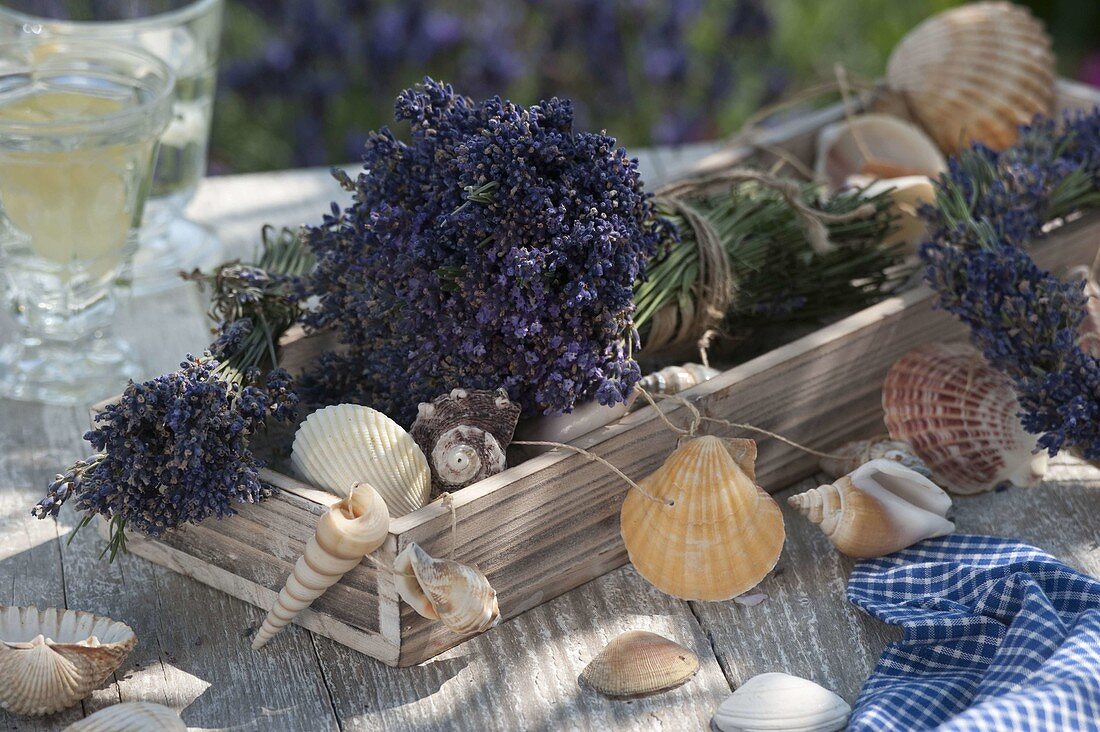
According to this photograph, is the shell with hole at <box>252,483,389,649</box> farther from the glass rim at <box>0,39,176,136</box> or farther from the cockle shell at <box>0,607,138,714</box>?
the glass rim at <box>0,39,176,136</box>

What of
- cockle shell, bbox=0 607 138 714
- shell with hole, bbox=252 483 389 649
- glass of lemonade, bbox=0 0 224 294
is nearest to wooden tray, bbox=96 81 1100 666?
shell with hole, bbox=252 483 389 649

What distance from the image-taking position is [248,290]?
1.21m

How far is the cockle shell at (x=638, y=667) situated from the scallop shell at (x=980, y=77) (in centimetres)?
100

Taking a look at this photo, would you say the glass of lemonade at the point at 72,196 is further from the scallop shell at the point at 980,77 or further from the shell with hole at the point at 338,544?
the scallop shell at the point at 980,77

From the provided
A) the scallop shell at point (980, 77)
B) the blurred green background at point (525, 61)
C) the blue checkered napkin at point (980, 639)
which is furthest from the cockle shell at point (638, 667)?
the blurred green background at point (525, 61)

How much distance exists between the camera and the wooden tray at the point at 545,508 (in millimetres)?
993

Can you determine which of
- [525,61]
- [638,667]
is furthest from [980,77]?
[525,61]

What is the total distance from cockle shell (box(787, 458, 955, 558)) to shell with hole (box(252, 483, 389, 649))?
0.39 m

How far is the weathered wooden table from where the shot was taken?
96cm

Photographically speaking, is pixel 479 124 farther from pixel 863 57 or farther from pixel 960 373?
pixel 863 57

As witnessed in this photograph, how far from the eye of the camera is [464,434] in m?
1.06

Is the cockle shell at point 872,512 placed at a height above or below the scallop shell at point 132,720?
above

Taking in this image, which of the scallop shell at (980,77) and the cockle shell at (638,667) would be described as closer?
the cockle shell at (638,667)

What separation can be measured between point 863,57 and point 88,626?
2.56 metres
